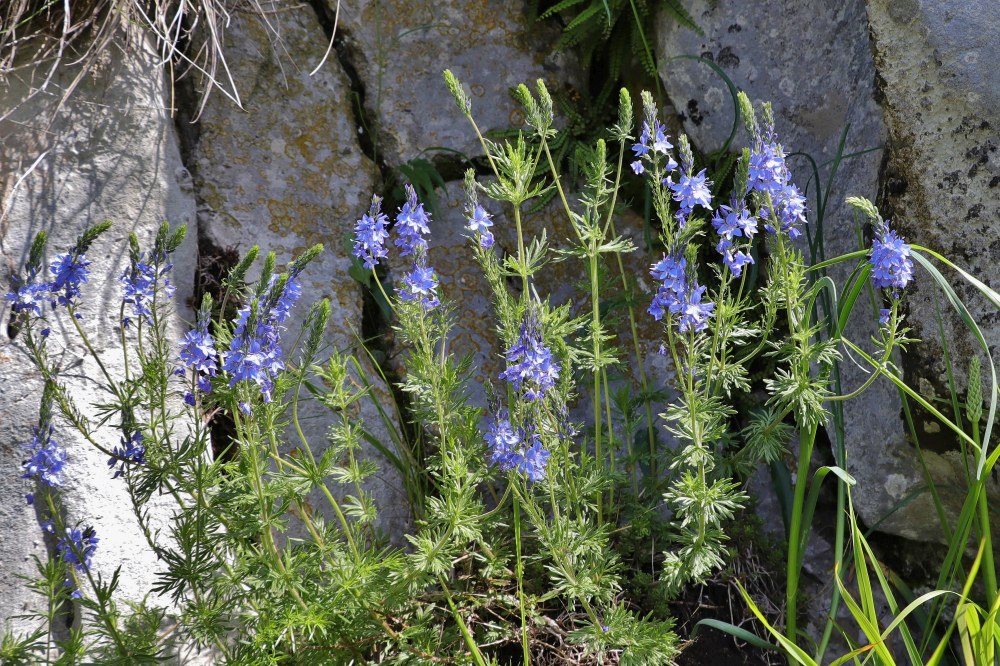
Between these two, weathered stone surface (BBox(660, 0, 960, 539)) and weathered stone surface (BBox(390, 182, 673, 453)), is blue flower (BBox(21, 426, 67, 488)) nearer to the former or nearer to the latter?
weathered stone surface (BBox(390, 182, 673, 453))

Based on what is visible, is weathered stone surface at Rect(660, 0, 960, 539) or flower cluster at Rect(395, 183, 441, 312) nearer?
flower cluster at Rect(395, 183, 441, 312)

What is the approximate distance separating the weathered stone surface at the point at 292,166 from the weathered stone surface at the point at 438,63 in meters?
0.16

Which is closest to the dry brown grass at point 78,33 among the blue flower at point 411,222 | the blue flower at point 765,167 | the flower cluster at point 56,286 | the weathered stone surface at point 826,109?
the flower cluster at point 56,286

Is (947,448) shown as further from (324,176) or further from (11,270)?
(11,270)

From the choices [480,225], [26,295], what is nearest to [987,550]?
[480,225]

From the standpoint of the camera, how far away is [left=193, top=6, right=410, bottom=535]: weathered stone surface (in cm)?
369

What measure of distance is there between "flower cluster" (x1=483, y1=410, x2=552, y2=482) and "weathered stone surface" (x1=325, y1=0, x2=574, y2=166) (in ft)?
6.41

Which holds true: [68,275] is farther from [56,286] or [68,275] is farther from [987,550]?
[987,550]

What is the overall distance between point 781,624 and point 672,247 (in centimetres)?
158

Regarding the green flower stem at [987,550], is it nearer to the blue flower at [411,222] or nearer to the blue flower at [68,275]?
the blue flower at [411,222]

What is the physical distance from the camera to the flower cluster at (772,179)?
237cm

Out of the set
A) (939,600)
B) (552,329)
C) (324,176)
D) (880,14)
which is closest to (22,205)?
(324,176)

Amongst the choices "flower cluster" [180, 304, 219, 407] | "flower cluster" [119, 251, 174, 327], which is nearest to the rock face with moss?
"flower cluster" [180, 304, 219, 407]

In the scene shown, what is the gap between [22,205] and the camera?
131 inches
